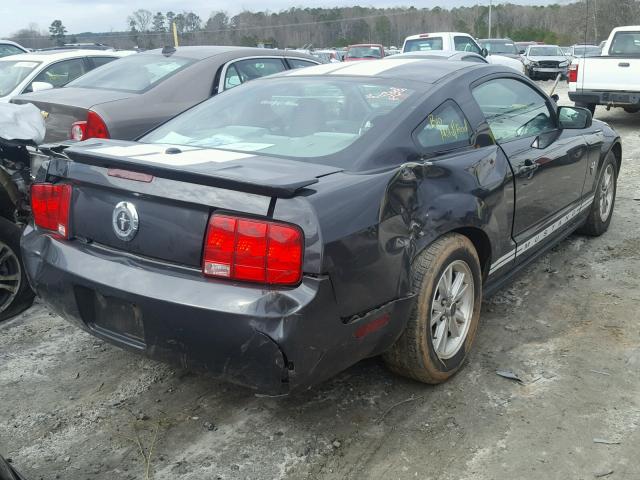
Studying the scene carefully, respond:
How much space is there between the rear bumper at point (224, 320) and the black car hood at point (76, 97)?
3.12 meters

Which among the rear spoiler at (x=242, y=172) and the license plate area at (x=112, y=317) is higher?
the rear spoiler at (x=242, y=172)

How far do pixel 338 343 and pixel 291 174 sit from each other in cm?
68

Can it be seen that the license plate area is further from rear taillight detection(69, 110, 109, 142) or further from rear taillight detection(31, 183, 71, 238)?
rear taillight detection(69, 110, 109, 142)

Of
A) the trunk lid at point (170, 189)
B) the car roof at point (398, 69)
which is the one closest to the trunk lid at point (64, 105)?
the car roof at point (398, 69)

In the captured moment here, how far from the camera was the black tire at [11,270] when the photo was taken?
401cm

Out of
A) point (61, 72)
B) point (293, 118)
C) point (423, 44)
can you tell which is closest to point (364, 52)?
point (423, 44)

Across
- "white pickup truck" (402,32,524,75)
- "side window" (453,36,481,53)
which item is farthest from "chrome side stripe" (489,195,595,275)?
"side window" (453,36,481,53)

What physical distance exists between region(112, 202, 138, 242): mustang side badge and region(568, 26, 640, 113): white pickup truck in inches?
413

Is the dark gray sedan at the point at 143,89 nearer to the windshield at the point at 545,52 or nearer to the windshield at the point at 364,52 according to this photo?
the windshield at the point at 364,52

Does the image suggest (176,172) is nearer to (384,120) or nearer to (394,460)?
(384,120)

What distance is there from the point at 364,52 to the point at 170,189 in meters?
20.8

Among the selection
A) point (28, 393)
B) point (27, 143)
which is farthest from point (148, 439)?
point (27, 143)

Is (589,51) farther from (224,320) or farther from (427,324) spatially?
(224,320)

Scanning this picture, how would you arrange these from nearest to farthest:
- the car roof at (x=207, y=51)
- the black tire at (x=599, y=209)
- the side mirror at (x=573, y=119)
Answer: the side mirror at (x=573, y=119) < the black tire at (x=599, y=209) < the car roof at (x=207, y=51)
